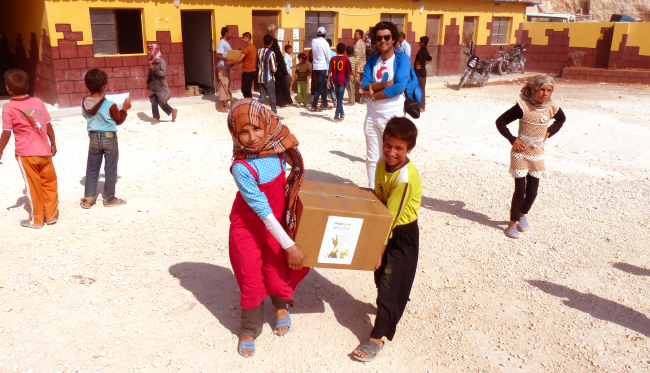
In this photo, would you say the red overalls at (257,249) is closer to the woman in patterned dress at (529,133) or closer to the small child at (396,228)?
the small child at (396,228)

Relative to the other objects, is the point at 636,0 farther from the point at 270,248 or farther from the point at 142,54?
the point at 270,248

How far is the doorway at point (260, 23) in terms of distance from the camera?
481 inches

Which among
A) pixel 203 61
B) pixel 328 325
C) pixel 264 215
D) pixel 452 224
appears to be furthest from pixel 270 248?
pixel 203 61

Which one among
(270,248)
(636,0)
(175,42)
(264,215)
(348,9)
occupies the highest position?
(636,0)

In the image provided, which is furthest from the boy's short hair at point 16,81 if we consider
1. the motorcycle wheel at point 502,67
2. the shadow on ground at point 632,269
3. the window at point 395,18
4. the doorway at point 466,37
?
the motorcycle wheel at point 502,67

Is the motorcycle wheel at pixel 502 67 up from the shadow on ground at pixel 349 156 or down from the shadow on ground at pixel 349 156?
up

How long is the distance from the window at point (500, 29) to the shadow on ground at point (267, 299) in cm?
1690

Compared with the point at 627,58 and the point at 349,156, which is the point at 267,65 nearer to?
the point at 349,156

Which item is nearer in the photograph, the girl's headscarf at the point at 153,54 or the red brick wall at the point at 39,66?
the girl's headscarf at the point at 153,54

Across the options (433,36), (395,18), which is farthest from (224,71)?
(433,36)

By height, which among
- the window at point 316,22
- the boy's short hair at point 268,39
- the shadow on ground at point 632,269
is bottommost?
the shadow on ground at point 632,269

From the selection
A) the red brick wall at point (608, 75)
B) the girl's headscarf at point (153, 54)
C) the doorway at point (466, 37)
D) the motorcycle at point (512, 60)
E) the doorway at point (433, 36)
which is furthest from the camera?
the motorcycle at point (512, 60)

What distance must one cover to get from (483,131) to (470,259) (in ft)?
16.7

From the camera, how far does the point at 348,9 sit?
544 inches
